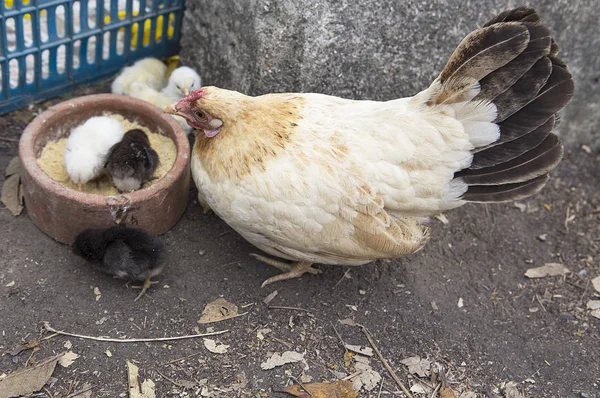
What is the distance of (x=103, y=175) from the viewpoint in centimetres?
373

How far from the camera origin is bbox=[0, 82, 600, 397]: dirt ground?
3.08 m

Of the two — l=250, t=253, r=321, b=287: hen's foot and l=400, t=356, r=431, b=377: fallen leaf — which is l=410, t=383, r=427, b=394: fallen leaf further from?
l=250, t=253, r=321, b=287: hen's foot

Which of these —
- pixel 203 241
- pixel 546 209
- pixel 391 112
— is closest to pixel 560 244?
pixel 546 209

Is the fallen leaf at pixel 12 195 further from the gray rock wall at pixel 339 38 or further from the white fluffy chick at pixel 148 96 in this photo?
the gray rock wall at pixel 339 38

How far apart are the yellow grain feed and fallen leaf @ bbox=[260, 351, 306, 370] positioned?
4.22ft

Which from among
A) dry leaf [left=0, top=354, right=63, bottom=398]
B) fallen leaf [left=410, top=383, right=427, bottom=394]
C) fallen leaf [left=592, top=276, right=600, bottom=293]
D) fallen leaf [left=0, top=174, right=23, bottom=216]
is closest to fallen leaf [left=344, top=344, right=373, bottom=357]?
fallen leaf [left=410, top=383, right=427, bottom=394]

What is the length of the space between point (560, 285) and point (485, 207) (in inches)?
29.6

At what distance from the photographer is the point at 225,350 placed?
3.19 meters

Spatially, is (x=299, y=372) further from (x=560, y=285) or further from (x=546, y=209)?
(x=546, y=209)

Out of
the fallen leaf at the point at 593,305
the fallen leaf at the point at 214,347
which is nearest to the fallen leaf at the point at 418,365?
the fallen leaf at the point at 214,347

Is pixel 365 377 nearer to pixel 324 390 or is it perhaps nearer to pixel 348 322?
pixel 324 390

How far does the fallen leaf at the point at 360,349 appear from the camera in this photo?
10.8 feet

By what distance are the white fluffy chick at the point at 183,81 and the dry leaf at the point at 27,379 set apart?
1900mm

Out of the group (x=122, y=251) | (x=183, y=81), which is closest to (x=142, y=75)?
(x=183, y=81)
